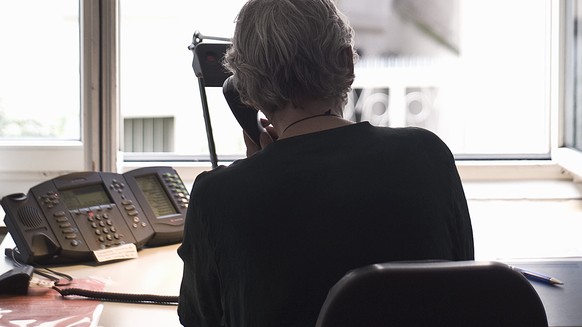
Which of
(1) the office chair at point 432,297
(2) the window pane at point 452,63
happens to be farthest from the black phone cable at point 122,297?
(2) the window pane at point 452,63

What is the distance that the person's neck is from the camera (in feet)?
4.58

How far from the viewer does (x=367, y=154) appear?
132cm

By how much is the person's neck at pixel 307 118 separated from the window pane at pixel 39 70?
1505mm

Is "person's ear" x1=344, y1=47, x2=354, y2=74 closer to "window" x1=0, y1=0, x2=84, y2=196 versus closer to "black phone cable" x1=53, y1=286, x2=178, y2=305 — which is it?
"black phone cable" x1=53, y1=286, x2=178, y2=305

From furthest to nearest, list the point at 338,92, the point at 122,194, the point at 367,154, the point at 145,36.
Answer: the point at 145,36
the point at 122,194
the point at 338,92
the point at 367,154

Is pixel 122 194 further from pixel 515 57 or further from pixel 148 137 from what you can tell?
pixel 515 57

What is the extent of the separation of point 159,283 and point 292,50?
29.3 inches

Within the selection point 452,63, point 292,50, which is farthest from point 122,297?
point 452,63

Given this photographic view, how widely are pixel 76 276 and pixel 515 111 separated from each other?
67.0 inches

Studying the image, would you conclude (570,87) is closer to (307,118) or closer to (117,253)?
(117,253)

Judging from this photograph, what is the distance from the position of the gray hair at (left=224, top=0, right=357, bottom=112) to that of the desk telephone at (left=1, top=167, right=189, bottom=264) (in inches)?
30.8

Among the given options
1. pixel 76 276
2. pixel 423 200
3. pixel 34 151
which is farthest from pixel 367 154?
pixel 34 151

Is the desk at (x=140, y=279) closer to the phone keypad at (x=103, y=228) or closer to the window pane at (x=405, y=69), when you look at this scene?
the phone keypad at (x=103, y=228)

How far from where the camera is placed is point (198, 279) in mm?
1392
